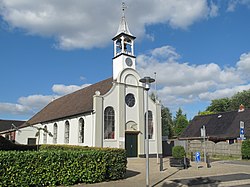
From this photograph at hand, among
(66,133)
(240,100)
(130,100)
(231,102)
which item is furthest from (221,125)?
(231,102)

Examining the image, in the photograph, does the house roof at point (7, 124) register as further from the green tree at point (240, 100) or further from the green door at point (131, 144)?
the green tree at point (240, 100)

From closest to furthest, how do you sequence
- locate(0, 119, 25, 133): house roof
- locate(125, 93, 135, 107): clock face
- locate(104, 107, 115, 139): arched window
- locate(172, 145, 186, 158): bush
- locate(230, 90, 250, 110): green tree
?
locate(172, 145, 186, 158): bush < locate(104, 107, 115, 139): arched window < locate(125, 93, 135, 107): clock face < locate(0, 119, 25, 133): house roof < locate(230, 90, 250, 110): green tree

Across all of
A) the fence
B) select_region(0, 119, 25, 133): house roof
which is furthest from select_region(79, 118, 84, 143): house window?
select_region(0, 119, 25, 133): house roof

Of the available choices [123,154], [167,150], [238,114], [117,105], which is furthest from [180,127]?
[123,154]

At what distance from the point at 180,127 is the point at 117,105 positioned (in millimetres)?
45959

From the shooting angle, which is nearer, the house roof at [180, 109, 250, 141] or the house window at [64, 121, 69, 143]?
the house window at [64, 121, 69, 143]

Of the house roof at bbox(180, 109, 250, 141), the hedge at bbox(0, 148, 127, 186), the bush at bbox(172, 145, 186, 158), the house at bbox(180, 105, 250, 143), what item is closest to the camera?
the hedge at bbox(0, 148, 127, 186)

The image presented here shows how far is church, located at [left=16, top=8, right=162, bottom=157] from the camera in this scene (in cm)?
2480

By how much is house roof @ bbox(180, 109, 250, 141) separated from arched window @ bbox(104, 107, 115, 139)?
1568 cm

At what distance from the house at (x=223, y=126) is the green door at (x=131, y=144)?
38.6 ft

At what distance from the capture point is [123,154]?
524 inches

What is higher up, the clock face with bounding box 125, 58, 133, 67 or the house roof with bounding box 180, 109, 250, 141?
the clock face with bounding box 125, 58, 133, 67

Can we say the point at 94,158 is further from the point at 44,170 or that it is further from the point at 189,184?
the point at 189,184

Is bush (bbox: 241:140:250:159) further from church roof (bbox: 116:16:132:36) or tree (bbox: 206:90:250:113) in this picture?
tree (bbox: 206:90:250:113)
